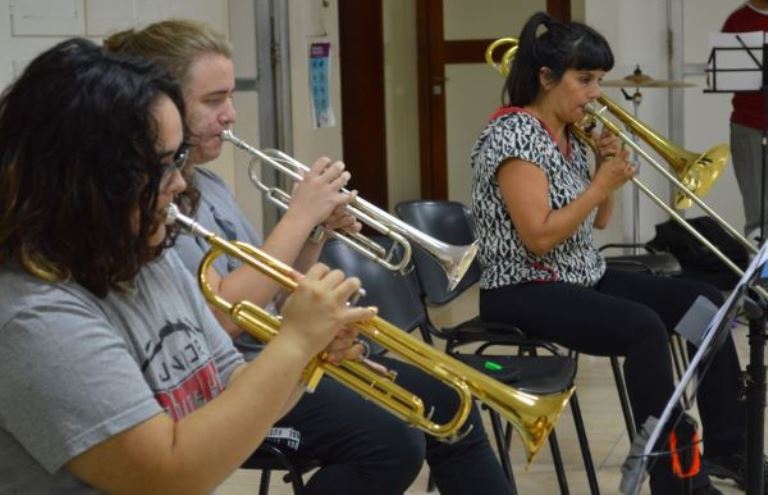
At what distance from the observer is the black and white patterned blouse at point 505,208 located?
3398 millimetres

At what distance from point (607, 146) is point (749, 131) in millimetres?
3136

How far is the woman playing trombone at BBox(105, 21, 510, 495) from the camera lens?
2477 millimetres

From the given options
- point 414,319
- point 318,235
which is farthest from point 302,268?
point 414,319

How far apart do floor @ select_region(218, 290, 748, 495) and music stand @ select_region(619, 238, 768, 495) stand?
3.06 ft

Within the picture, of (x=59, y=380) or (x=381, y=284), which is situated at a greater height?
(x=59, y=380)

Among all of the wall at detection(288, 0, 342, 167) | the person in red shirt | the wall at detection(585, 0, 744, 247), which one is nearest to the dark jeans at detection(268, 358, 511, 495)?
the wall at detection(288, 0, 342, 167)

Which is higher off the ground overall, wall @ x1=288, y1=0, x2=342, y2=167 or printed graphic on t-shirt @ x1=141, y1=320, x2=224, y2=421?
wall @ x1=288, y1=0, x2=342, y2=167

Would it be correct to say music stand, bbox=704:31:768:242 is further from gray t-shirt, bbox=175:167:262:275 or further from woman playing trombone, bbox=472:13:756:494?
gray t-shirt, bbox=175:167:262:275

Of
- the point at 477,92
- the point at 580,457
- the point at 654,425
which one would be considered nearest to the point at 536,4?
the point at 477,92

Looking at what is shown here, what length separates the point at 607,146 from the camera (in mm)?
3537

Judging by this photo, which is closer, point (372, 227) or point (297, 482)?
point (297, 482)

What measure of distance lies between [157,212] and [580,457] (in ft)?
8.27

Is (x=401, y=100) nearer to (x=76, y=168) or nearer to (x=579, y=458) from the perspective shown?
(x=579, y=458)

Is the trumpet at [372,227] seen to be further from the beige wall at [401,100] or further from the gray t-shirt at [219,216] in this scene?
the beige wall at [401,100]
